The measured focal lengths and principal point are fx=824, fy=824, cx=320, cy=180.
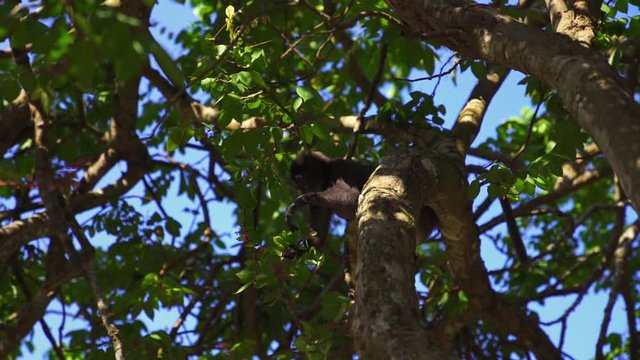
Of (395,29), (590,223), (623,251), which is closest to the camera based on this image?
(395,29)

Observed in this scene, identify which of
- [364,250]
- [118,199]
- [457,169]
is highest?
[118,199]

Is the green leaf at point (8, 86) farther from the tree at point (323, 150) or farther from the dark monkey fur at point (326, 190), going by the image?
the dark monkey fur at point (326, 190)

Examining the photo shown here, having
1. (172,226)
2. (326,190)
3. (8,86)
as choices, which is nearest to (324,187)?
(326,190)

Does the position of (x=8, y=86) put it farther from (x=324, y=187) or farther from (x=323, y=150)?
(x=324, y=187)

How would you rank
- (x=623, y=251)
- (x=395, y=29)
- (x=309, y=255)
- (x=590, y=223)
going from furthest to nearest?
1. (x=590, y=223)
2. (x=623, y=251)
3. (x=395, y=29)
4. (x=309, y=255)

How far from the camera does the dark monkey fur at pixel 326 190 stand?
4.46 metres

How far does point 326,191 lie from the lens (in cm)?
462

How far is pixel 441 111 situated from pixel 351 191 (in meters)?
0.68

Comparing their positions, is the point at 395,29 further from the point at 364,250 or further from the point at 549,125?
the point at 549,125

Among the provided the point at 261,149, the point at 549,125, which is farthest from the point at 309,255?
the point at 549,125

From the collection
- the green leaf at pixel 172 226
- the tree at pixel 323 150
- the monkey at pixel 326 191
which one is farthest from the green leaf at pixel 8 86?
the green leaf at pixel 172 226

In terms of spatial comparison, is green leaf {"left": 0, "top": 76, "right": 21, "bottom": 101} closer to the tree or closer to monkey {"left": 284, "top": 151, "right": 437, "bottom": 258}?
the tree

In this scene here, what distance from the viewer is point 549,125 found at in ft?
20.7

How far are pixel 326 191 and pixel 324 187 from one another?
2.73 feet
